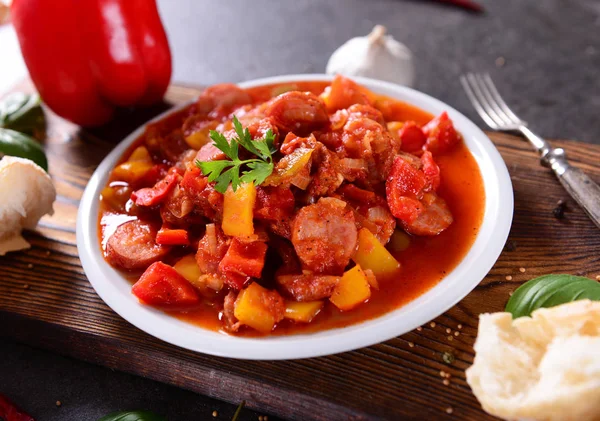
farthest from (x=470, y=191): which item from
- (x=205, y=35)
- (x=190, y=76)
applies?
(x=205, y=35)

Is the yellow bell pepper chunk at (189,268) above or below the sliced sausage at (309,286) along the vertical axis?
below

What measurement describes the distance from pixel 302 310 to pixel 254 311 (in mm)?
243

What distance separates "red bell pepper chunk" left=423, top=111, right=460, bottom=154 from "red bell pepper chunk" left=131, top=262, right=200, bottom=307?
1.80 meters

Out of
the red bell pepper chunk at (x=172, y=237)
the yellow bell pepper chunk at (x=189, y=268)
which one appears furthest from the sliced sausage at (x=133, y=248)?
the yellow bell pepper chunk at (x=189, y=268)

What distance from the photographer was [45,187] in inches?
156

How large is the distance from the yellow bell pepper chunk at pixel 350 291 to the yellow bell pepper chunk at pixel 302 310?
87 mm

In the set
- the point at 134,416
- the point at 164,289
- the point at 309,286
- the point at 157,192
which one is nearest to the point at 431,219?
the point at 309,286

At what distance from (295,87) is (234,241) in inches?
76.9

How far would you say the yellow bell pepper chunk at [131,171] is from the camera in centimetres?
403

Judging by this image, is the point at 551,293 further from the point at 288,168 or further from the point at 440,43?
the point at 440,43

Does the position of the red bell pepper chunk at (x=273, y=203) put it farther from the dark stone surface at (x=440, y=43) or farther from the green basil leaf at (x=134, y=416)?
the dark stone surface at (x=440, y=43)

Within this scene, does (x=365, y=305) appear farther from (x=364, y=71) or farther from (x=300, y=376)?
(x=364, y=71)

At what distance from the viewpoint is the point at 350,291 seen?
3.04m

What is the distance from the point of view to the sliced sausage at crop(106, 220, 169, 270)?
341 cm
